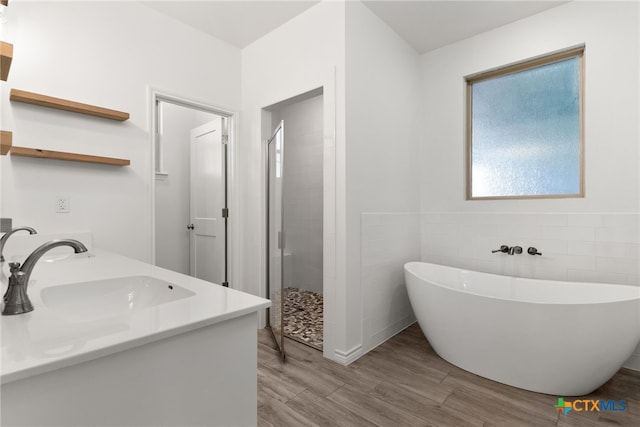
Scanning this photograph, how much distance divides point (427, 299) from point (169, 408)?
1848mm

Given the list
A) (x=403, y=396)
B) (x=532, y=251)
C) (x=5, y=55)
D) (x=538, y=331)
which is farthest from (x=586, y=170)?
(x=5, y=55)

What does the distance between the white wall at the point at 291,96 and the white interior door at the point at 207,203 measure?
0.94 feet

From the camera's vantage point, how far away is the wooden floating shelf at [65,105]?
1863 mm

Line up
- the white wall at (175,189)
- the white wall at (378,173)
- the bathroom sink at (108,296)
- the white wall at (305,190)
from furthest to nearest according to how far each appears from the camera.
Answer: the white wall at (305,190) < the white wall at (175,189) < the white wall at (378,173) < the bathroom sink at (108,296)

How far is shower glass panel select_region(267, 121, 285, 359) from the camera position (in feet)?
7.86

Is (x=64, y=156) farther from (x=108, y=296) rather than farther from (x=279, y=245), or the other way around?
(x=279, y=245)

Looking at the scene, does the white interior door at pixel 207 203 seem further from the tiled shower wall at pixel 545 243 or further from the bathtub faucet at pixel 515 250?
the bathtub faucet at pixel 515 250

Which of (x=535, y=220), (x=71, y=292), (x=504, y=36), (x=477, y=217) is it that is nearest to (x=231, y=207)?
(x=71, y=292)

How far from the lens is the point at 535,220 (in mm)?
2520

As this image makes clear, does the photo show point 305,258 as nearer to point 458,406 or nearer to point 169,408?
point 458,406

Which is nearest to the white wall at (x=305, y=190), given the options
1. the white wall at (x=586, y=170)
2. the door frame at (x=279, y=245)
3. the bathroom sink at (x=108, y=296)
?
the door frame at (x=279, y=245)

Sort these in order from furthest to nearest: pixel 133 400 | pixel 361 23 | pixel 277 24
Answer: pixel 277 24
pixel 361 23
pixel 133 400

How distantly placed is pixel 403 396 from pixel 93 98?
2791 mm

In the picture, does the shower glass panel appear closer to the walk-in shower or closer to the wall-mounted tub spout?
the walk-in shower
